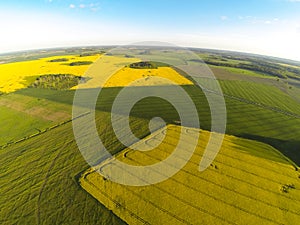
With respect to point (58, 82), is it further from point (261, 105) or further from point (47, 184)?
point (261, 105)

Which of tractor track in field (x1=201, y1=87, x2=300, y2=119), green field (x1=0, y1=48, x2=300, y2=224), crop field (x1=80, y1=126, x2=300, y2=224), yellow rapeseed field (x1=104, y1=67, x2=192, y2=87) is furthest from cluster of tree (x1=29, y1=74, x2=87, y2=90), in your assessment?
crop field (x1=80, y1=126, x2=300, y2=224)

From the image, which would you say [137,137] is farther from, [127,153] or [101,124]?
[101,124]

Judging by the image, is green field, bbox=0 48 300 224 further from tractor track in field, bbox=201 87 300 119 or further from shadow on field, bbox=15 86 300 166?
tractor track in field, bbox=201 87 300 119

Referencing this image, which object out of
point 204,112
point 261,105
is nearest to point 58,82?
point 204,112

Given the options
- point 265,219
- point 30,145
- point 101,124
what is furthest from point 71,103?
point 265,219

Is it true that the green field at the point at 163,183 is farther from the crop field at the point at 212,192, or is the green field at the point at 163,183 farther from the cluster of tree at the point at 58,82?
the cluster of tree at the point at 58,82

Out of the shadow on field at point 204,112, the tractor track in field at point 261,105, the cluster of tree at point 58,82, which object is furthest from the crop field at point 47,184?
the cluster of tree at point 58,82
